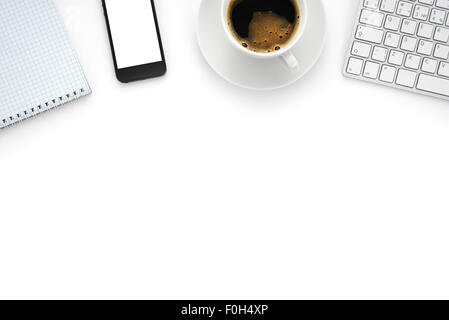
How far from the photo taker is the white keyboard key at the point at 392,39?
0.63 metres

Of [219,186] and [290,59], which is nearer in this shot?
[290,59]

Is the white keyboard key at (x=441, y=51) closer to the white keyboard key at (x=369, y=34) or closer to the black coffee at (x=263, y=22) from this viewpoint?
the white keyboard key at (x=369, y=34)

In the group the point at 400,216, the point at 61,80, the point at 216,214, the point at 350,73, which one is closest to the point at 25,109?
the point at 61,80

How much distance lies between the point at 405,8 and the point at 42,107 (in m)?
0.59

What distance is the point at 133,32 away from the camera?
64 centimetres

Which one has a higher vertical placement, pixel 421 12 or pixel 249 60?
pixel 421 12

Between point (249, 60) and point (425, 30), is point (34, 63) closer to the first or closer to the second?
point (249, 60)

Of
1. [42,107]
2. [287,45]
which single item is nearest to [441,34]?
[287,45]

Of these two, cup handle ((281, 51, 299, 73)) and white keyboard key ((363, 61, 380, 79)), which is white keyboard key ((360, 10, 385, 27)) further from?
cup handle ((281, 51, 299, 73))

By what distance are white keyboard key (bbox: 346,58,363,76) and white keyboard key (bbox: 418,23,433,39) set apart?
3.9 inches

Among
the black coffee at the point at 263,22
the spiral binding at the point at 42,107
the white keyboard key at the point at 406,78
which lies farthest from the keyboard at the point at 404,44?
the spiral binding at the point at 42,107

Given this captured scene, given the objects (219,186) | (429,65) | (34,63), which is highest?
(429,65)
